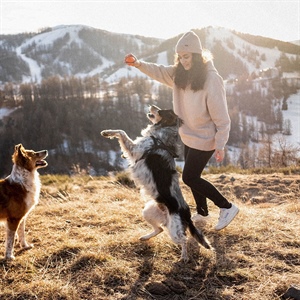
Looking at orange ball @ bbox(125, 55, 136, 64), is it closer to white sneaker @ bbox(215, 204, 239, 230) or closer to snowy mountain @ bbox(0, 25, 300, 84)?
white sneaker @ bbox(215, 204, 239, 230)

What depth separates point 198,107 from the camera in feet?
12.0

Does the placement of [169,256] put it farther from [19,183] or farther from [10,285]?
[19,183]

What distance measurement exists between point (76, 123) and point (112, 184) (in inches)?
2653

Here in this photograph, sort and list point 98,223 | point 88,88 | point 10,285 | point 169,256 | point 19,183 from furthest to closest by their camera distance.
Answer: point 88,88
point 98,223
point 19,183
point 169,256
point 10,285

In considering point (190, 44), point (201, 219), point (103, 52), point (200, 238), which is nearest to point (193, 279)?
point (200, 238)

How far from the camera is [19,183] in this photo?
152 inches

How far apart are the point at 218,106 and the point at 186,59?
2.08 feet

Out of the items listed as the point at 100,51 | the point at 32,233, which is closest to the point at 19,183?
the point at 32,233

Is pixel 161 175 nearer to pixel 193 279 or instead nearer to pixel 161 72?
pixel 193 279

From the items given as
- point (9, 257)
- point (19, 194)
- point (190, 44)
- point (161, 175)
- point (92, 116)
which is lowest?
point (92, 116)

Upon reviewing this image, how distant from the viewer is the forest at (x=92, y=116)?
63062mm

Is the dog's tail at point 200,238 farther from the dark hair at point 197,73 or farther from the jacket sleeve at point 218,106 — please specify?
the dark hair at point 197,73

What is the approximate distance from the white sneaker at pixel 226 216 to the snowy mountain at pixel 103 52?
120 meters

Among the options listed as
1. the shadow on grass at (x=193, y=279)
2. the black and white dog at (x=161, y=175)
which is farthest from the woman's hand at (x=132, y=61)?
the shadow on grass at (x=193, y=279)
